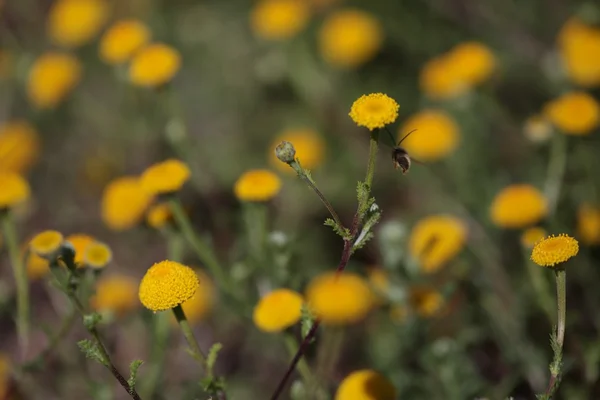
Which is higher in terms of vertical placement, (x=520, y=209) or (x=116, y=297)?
(x=520, y=209)

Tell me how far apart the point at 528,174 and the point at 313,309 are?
1949 millimetres

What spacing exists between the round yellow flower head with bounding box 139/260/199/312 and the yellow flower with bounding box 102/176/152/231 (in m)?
1.08

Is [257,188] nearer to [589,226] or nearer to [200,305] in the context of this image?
[200,305]

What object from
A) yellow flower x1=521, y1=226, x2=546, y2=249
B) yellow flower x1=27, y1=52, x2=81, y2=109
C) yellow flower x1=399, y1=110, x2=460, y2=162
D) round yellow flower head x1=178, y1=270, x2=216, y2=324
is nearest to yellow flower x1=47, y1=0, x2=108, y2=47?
yellow flower x1=27, y1=52, x2=81, y2=109

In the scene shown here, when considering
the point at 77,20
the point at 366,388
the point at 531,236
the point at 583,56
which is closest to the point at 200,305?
the point at 366,388

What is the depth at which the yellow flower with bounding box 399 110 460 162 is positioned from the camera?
316 cm

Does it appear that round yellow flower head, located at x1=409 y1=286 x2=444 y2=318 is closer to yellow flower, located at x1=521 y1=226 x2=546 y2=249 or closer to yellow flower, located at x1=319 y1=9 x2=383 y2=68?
yellow flower, located at x1=521 y1=226 x2=546 y2=249

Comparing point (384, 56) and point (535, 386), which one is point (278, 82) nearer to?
point (384, 56)

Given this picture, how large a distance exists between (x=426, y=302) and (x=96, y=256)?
1.15m

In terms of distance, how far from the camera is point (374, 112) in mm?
1690

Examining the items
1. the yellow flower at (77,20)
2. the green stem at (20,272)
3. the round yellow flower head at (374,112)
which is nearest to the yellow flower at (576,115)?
the round yellow flower head at (374,112)

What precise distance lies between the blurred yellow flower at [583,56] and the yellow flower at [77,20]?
111 inches

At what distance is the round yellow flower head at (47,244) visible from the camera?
1.93 meters

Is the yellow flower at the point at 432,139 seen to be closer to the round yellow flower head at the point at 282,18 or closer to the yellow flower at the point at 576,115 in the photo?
the yellow flower at the point at 576,115
